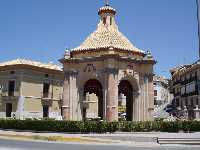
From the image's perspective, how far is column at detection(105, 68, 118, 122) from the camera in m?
33.8

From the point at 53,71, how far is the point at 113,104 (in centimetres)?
3559

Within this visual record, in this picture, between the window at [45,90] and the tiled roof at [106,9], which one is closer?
the tiled roof at [106,9]

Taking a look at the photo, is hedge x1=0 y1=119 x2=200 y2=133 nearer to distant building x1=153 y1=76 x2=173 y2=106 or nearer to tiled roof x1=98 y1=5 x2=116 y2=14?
tiled roof x1=98 y1=5 x2=116 y2=14

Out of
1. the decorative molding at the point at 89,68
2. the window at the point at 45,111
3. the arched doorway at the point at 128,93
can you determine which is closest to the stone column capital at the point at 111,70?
the decorative molding at the point at 89,68

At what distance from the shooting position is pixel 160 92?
389ft

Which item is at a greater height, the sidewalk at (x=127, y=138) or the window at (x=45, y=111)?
the window at (x=45, y=111)

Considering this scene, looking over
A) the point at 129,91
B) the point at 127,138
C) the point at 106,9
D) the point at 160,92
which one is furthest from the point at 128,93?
the point at 160,92

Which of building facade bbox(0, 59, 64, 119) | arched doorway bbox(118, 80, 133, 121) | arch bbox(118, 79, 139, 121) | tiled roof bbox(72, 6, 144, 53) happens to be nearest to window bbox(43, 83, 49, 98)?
building facade bbox(0, 59, 64, 119)

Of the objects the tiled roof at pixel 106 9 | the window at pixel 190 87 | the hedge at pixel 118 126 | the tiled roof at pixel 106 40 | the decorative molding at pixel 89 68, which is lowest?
the hedge at pixel 118 126

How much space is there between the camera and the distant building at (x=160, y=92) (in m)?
116

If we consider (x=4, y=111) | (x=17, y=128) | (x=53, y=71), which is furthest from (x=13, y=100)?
(x=17, y=128)

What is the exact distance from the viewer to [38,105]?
210 ft

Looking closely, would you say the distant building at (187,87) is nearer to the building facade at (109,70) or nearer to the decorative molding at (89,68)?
the building facade at (109,70)

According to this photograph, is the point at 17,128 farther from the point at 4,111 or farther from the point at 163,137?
the point at 4,111
